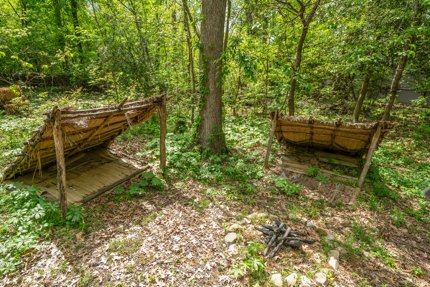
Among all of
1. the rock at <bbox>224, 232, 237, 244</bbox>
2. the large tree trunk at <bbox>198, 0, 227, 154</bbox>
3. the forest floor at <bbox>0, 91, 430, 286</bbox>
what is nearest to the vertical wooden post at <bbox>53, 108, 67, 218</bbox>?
the forest floor at <bbox>0, 91, 430, 286</bbox>

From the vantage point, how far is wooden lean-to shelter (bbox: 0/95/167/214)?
3.95 metres

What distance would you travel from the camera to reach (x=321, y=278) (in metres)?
3.19

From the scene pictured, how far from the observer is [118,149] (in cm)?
745

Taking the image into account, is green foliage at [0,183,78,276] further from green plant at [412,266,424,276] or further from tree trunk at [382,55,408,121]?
tree trunk at [382,55,408,121]

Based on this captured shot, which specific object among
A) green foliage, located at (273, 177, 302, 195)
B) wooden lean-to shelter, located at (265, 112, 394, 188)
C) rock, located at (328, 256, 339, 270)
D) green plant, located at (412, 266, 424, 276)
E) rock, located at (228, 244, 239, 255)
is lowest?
green plant, located at (412, 266, 424, 276)

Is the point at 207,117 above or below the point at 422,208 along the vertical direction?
above

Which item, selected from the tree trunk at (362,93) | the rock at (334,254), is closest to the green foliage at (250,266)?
the rock at (334,254)

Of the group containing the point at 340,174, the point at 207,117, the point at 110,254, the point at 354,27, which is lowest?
the point at 110,254

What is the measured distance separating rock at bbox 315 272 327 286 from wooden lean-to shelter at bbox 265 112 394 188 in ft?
11.1

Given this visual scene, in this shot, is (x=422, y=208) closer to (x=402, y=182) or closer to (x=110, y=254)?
(x=402, y=182)

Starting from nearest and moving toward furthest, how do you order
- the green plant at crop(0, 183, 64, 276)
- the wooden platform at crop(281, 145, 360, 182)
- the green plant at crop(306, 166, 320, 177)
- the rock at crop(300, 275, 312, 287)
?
the rock at crop(300, 275, 312, 287) → the green plant at crop(0, 183, 64, 276) → the green plant at crop(306, 166, 320, 177) → the wooden platform at crop(281, 145, 360, 182)

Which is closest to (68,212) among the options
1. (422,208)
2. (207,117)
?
(207,117)

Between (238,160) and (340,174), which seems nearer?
(340,174)

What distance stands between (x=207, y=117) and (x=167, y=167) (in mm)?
1907
